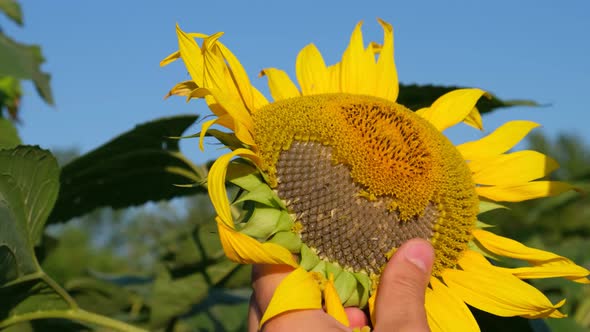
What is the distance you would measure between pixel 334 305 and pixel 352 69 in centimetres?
59

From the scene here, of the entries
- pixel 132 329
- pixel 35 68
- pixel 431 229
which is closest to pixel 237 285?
pixel 132 329

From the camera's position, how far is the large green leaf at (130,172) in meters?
1.69

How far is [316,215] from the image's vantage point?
121cm

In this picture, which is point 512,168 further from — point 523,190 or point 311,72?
point 311,72

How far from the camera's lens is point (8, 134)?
1854mm

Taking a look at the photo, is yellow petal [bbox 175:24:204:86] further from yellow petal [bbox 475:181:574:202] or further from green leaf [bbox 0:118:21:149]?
green leaf [bbox 0:118:21:149]

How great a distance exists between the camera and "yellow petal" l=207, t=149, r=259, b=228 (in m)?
1.10

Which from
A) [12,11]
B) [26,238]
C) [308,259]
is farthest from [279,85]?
[12,11]

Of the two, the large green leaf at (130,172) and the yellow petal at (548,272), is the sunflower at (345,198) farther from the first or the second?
the large green leaf at (130,172)

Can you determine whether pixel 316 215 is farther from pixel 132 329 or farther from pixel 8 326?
pixel 8 326

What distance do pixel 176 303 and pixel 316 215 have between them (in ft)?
2.99

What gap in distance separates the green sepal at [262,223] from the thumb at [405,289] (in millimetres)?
215

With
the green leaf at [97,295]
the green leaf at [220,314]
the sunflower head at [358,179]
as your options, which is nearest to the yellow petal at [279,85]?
the sunflower head at [358,179]

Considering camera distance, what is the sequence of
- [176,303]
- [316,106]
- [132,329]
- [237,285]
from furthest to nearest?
[237,285] → [176,303] → [132,329] → [316,106]
